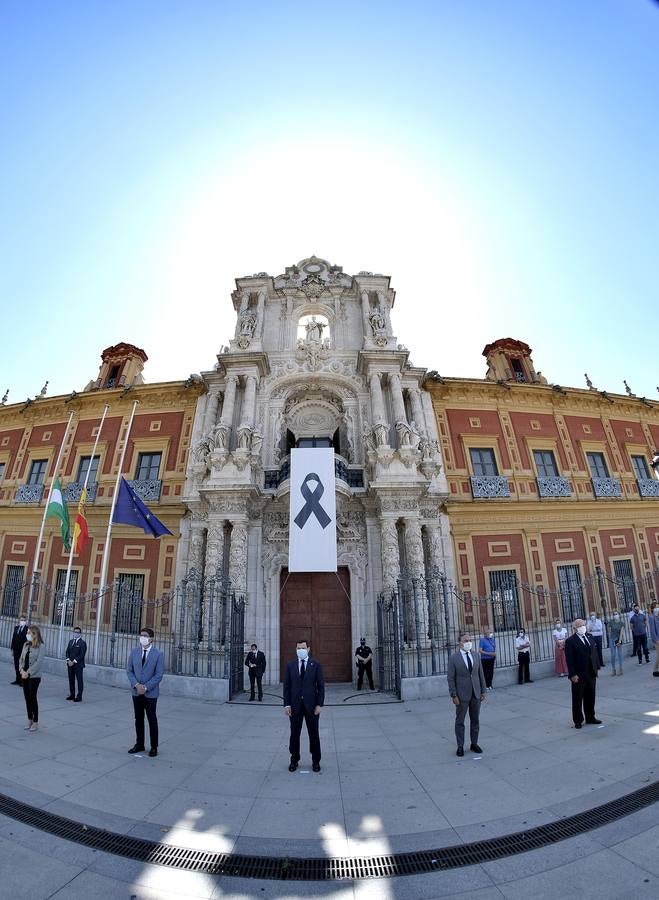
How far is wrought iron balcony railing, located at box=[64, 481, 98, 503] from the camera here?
17156 millimetres

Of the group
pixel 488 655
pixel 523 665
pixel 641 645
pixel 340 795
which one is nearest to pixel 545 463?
pixel 641 645

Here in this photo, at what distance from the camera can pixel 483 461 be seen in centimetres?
1744

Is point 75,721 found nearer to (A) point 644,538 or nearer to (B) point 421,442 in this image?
(B) point 421,442

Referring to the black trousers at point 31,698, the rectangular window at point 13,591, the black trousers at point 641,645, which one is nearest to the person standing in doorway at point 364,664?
the black trousers at point 641,645

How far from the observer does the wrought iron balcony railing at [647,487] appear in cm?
1883

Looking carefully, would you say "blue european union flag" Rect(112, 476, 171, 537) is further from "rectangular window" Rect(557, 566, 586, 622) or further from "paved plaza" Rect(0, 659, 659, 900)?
"rectangular window" Rect(557, 566, 586, 622)

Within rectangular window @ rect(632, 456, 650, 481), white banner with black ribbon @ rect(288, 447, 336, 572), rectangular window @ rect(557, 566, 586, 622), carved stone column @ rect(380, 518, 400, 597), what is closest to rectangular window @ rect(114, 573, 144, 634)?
white banner with black ribbon @ rect(288, 447, 336, 572)

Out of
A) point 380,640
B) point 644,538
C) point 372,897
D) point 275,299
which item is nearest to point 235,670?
point 380,640

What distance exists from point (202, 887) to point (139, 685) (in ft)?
11.1

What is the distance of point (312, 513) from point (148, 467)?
9.20 m

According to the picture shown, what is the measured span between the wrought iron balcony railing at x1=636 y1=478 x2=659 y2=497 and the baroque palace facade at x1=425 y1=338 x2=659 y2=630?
2.4 inches

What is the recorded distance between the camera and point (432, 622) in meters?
12.8

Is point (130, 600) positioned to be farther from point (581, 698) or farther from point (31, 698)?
point (581, 698)

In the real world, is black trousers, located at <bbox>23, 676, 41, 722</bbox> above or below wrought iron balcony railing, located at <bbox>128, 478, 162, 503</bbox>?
below
